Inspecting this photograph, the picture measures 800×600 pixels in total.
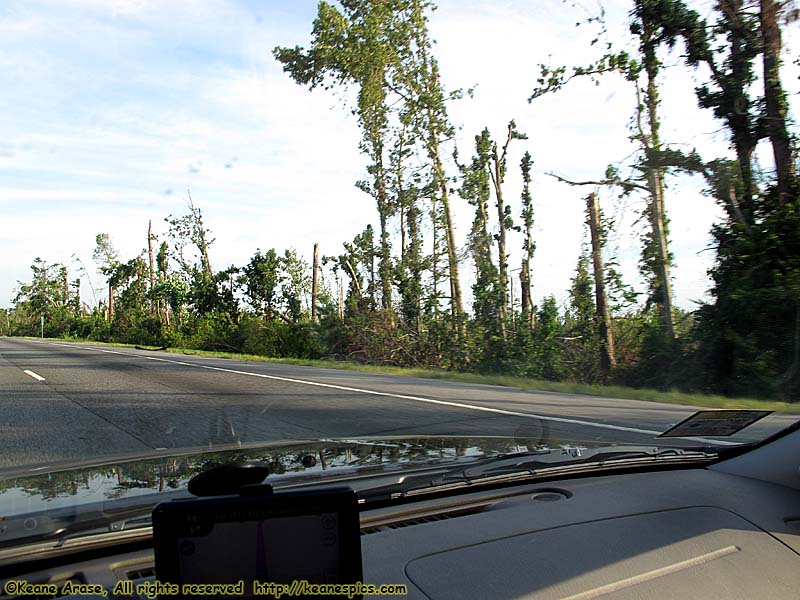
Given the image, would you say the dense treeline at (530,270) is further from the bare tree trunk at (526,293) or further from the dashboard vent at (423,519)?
the dashboard vent at (423,519)

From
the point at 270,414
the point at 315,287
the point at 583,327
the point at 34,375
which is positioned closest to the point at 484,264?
the point at 583,327

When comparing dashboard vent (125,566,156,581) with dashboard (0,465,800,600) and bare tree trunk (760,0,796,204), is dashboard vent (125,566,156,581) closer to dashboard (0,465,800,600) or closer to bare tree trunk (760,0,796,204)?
dashboard (0,465,800,600)

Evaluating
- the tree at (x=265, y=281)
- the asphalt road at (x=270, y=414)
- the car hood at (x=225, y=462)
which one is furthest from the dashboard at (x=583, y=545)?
the tree at (x=265, y=281)

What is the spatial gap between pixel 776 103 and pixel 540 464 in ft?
50.6

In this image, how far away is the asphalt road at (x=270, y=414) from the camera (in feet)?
22.6

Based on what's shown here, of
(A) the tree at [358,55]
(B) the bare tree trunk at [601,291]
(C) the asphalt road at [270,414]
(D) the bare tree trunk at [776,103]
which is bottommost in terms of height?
(C) the asphalt road at [270,414]

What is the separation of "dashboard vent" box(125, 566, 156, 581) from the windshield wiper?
2.96 feet

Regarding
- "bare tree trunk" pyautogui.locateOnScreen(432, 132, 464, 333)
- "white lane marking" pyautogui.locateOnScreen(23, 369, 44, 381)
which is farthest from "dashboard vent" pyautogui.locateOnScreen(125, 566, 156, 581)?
"bare tree trunk" pyautogui.locateOnScreen(432, 132, 464, 333)

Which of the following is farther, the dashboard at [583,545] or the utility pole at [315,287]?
the utility pole at [315,287]

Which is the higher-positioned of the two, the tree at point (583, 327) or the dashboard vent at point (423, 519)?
the tree at point (583, 327)

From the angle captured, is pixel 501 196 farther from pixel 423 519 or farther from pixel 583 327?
pixel 423 519

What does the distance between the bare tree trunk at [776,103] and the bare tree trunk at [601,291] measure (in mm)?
4621

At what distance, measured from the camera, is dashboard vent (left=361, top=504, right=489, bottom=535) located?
2527mm

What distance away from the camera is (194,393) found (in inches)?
445
